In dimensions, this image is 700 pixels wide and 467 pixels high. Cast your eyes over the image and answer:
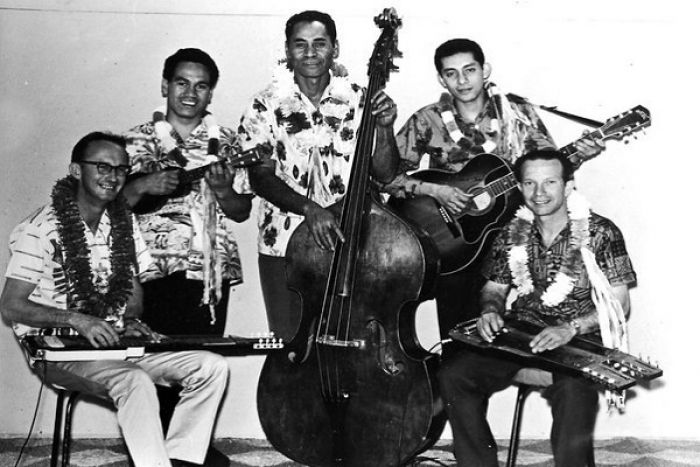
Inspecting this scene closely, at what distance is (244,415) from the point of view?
15.7 feet

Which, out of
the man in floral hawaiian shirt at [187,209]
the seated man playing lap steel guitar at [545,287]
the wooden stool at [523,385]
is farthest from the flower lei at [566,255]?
the man in floral hawaiian shirt at [187,209]

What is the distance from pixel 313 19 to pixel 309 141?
0.52 meters

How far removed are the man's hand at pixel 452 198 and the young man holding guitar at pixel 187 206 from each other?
82cm

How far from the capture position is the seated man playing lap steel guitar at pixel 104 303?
3510 mm

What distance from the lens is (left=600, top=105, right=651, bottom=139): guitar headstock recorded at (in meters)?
4.32

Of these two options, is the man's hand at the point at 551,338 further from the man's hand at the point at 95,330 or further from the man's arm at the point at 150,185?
the man's arm at the point at 150,185

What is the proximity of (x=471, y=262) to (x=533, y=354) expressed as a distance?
81 cm

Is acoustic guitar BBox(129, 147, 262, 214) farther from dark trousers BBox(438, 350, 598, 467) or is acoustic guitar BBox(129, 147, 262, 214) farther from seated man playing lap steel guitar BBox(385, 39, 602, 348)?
dark trousers BBox(438, 350, 598, 467)

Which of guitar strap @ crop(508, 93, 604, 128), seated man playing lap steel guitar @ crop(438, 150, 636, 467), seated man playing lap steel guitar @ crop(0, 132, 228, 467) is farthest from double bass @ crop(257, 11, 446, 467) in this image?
guitar strap @ crop(508, 93, 604, 128)

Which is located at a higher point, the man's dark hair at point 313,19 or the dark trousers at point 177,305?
the man's dark hair at point 313,19

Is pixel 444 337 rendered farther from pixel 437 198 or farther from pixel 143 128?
pixel 143 128

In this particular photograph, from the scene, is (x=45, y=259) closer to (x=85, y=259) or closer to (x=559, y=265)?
(x=85, y=259)

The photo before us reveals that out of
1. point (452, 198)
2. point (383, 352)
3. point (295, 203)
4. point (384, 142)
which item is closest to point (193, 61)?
point (295, 203)

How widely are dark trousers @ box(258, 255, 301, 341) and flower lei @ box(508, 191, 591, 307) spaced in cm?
95
